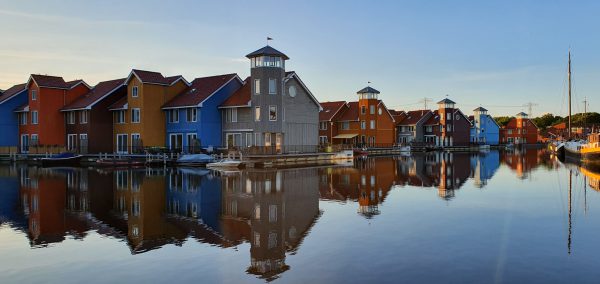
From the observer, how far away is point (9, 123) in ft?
207

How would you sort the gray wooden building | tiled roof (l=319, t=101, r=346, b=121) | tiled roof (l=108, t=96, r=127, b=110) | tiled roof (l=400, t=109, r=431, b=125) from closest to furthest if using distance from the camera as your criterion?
the gray wooden building → tiled roof (l=108, t=96, r=127, b=110) → tiled roof (l=319, t=101, r=346, b=121) → tiled roof (l=400, t=109, r=431, b=125)

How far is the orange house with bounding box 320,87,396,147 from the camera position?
274 ft

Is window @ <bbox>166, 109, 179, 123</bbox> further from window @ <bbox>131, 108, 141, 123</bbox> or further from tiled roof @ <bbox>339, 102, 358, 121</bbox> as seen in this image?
tiled roof @ <bbox>339, 102, 358, 121</bbox>

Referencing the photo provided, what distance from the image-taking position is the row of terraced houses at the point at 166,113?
1982 inches

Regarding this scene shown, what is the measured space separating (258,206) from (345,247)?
302 inches

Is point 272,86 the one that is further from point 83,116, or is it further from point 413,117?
point 413,117

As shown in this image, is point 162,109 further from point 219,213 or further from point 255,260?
point 255,260

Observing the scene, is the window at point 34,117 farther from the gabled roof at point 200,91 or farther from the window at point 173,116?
the window at point 173,116

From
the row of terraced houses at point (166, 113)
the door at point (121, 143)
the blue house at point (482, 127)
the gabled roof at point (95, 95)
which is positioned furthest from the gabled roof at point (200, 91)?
the blue house at point (482, 127)

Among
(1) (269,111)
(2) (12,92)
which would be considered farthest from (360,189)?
(2) (12,92)

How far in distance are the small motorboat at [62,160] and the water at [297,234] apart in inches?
912

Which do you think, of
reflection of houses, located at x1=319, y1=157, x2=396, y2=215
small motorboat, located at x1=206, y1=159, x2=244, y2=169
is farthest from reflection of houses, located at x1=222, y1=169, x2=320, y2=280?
small motorboat, located at x1=206, y1=159, x2=244, y2=169

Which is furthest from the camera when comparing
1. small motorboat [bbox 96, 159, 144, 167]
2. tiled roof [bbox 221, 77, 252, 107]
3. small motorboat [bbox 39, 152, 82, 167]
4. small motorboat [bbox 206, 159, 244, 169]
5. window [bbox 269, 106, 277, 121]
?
tiled roof [bbox 221, 77, 252, 107]

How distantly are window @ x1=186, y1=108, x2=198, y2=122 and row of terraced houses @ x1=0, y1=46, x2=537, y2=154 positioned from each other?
108mm
